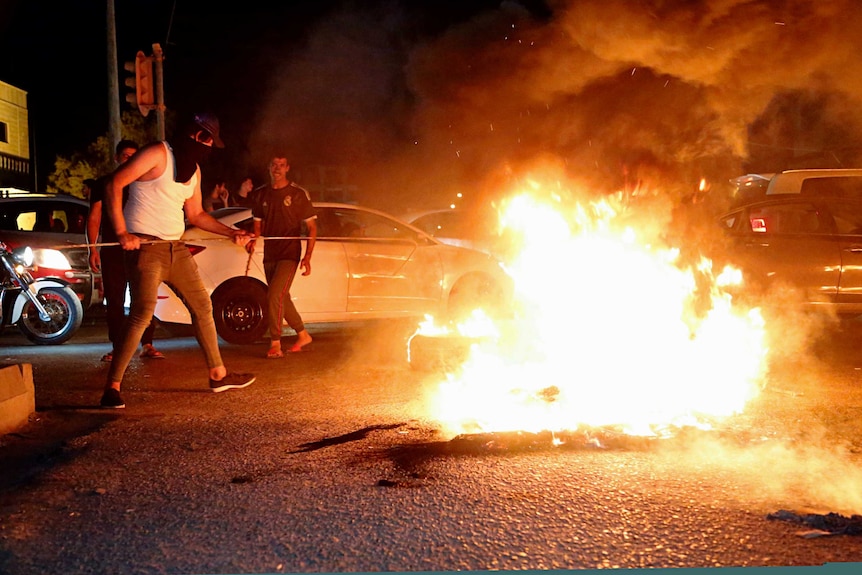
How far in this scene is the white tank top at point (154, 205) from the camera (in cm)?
585

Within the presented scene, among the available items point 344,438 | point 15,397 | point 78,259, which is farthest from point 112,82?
→ point 344,438

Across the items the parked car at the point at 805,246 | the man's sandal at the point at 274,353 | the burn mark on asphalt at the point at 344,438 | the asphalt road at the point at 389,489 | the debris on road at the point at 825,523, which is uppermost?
the parked car at the point at 805,246

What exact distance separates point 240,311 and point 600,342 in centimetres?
403

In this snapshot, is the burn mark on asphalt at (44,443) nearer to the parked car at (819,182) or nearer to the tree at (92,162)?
the parked car at (819,182)

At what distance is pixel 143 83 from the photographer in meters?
12.3

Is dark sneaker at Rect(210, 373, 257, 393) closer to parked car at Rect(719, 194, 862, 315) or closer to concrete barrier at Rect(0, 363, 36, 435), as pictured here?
concrete barrier at Rect(0, 363, 36, 435)

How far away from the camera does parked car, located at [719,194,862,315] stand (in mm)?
9648

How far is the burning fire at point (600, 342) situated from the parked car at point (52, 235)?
201 inches

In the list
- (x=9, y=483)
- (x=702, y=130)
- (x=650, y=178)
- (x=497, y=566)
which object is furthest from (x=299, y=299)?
(x=497, y=566)

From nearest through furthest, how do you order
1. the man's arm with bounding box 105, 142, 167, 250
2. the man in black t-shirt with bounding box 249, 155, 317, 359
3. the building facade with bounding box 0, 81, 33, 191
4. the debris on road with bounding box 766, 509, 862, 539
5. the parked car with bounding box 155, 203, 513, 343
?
the debris on road with bounding box 766, 509, 862, 539, the man's arm with bounding box 105, 142, 167, 250, the man in black t-shirt with bounding box 249, 155, 317, 359, the parked car with bounding box 155, 203, 513, 343, the building facade with bounding box 0, 81, 33, 191

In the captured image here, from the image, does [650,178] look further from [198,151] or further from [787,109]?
[198,151]


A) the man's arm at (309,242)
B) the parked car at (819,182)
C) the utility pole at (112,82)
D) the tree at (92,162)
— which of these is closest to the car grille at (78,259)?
the man's arm at (309,242)

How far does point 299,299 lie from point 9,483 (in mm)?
5232

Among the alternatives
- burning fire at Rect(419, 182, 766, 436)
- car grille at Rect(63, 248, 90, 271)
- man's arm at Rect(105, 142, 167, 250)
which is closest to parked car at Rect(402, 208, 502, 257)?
burning fire at Rect(419, 182, 766, 436)
